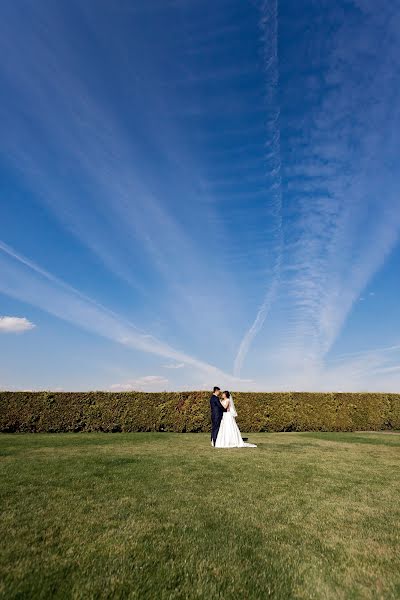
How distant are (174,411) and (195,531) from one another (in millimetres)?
17460

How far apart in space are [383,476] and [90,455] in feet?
26.6

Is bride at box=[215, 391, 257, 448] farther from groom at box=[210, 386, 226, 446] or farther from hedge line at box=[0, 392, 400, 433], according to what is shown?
hedge line at box=[0, 392, 400, 433]

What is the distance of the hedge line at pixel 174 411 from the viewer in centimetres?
2062

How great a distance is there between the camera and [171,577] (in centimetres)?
376

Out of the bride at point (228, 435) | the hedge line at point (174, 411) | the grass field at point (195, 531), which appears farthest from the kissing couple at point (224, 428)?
the hedge line at point (174, 411)

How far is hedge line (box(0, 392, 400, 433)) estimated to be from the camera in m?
20.6

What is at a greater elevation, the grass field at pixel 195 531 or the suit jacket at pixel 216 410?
the suit jacket at pixel 216 410

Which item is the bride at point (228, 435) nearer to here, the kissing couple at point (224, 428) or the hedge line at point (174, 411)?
the kissing couple at point (224, 428)

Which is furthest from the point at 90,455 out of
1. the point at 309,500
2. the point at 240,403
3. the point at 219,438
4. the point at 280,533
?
the point at 240,403

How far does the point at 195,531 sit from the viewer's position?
503 centimetres

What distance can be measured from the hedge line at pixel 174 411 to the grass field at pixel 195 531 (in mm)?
11536

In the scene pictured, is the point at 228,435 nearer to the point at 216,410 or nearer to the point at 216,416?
the point at 216,416

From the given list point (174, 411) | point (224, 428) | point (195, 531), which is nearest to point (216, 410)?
point (224, 428)

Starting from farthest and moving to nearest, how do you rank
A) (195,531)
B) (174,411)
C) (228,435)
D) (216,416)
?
1. (174,411)
2. (216,416)
3. (228,435)
4. (195,531)
